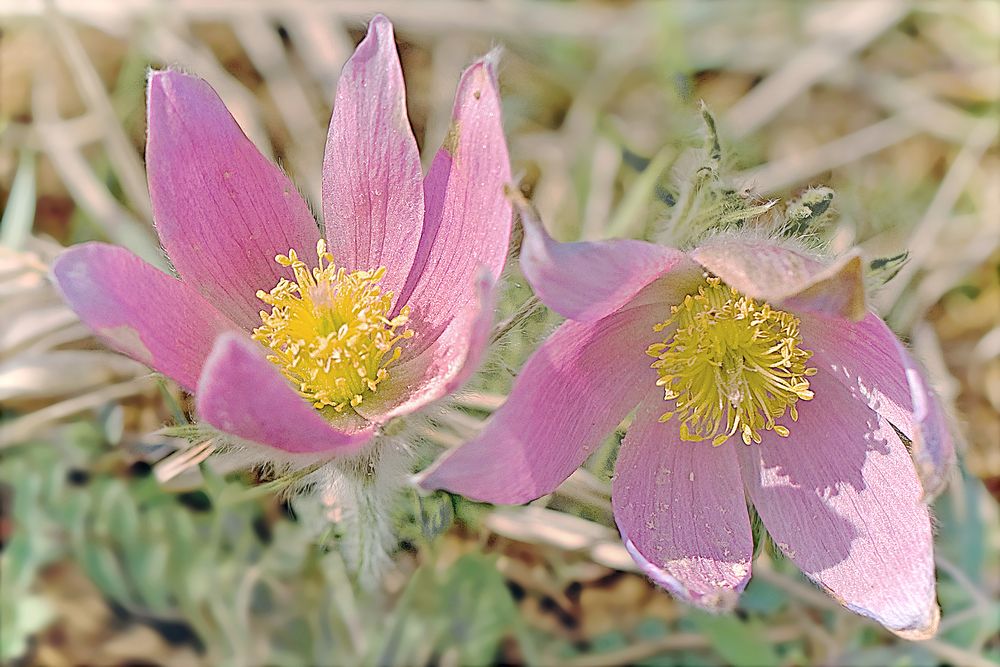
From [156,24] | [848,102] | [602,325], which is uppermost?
[156,24]

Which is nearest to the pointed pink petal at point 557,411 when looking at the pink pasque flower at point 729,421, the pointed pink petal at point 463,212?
the pink pasque flower at point 729,421

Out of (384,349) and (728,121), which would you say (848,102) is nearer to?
(728,121)

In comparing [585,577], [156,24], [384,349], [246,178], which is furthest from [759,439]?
[156,24]

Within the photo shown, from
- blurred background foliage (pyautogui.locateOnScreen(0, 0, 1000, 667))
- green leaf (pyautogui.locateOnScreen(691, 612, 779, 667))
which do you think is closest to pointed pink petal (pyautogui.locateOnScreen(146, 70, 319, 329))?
blurred background foliage (pyautogui.locateOnScreen(0, 0, 1000, 667))

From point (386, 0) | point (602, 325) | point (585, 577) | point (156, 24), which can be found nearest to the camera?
point (602, 325)

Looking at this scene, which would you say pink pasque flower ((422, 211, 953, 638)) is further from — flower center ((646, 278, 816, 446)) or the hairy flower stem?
the hairy flower stem
